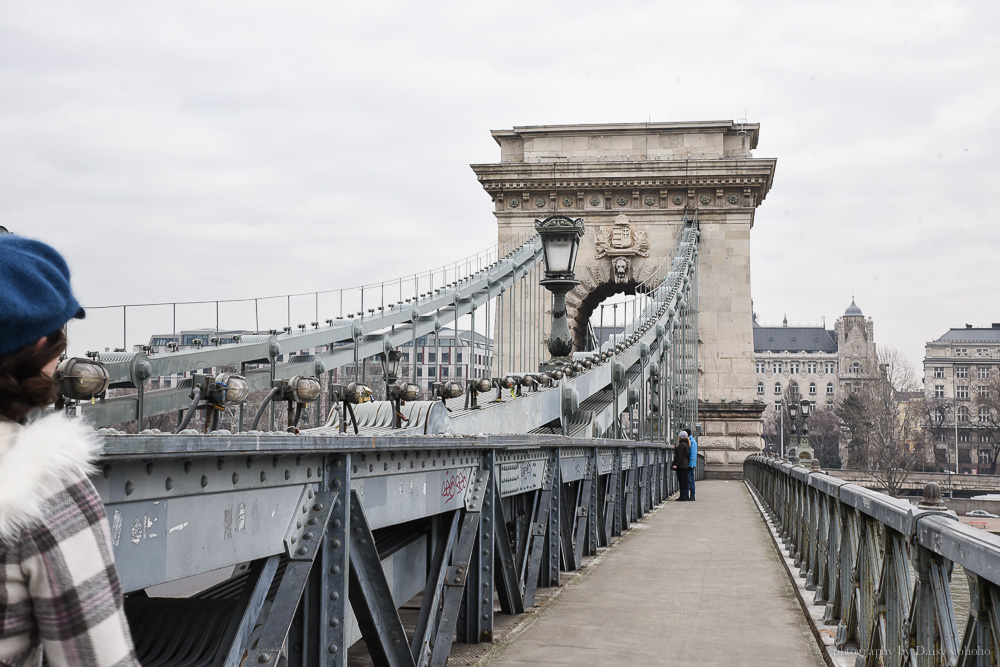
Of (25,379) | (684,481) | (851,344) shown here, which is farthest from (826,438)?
(25,379)

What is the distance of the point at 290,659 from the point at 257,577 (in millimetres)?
590

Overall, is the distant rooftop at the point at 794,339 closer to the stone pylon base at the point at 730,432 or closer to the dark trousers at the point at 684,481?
the stone pylon base at the point at 730,432

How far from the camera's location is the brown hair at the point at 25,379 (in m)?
1.61

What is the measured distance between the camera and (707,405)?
133 feet

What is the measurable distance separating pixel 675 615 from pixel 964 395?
14597 cm

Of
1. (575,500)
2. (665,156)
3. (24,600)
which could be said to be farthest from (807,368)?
(24,600)

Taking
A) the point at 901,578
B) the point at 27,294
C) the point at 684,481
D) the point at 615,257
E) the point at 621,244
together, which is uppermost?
the point at 621,244

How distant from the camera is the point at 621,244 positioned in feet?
137

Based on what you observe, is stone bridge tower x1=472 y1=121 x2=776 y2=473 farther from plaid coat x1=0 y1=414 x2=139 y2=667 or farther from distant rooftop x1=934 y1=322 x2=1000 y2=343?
distant rooftop x1=934 y1=322 x2=1000 y2=343

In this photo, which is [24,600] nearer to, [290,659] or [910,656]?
[290,659]

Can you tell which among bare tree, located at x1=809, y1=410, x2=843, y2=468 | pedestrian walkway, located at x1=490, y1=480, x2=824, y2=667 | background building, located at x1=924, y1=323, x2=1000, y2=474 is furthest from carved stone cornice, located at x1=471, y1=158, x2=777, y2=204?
bare tree, located at x1=809, y1=410, x2=843, y2=468

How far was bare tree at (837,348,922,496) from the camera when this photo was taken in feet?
257

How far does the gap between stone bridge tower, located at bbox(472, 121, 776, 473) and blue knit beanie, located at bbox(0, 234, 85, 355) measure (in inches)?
1543

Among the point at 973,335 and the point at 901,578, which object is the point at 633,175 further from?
the point at 973,335
